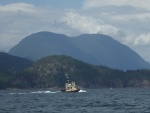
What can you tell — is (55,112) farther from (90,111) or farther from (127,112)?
(127,112)

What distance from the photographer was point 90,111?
100750 millimetres

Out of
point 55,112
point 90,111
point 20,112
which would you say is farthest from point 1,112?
point 90,111

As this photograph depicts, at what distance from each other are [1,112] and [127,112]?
92.7ft

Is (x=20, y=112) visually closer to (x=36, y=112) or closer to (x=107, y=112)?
(x=36, y=112)

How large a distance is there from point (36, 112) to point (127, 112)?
20.1m

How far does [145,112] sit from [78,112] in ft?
47.2

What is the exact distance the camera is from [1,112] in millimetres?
101938

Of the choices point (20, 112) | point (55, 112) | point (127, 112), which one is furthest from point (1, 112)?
point (127, 112)

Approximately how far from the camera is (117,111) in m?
98.8

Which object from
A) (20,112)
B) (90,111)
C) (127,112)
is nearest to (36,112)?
(20,112)

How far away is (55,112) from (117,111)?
533 inches

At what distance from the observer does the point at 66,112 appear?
325ft

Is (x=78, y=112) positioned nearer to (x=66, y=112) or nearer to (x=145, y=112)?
(x=66, y=112)

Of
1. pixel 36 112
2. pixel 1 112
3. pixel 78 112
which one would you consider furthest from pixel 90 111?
pixel 1 112
